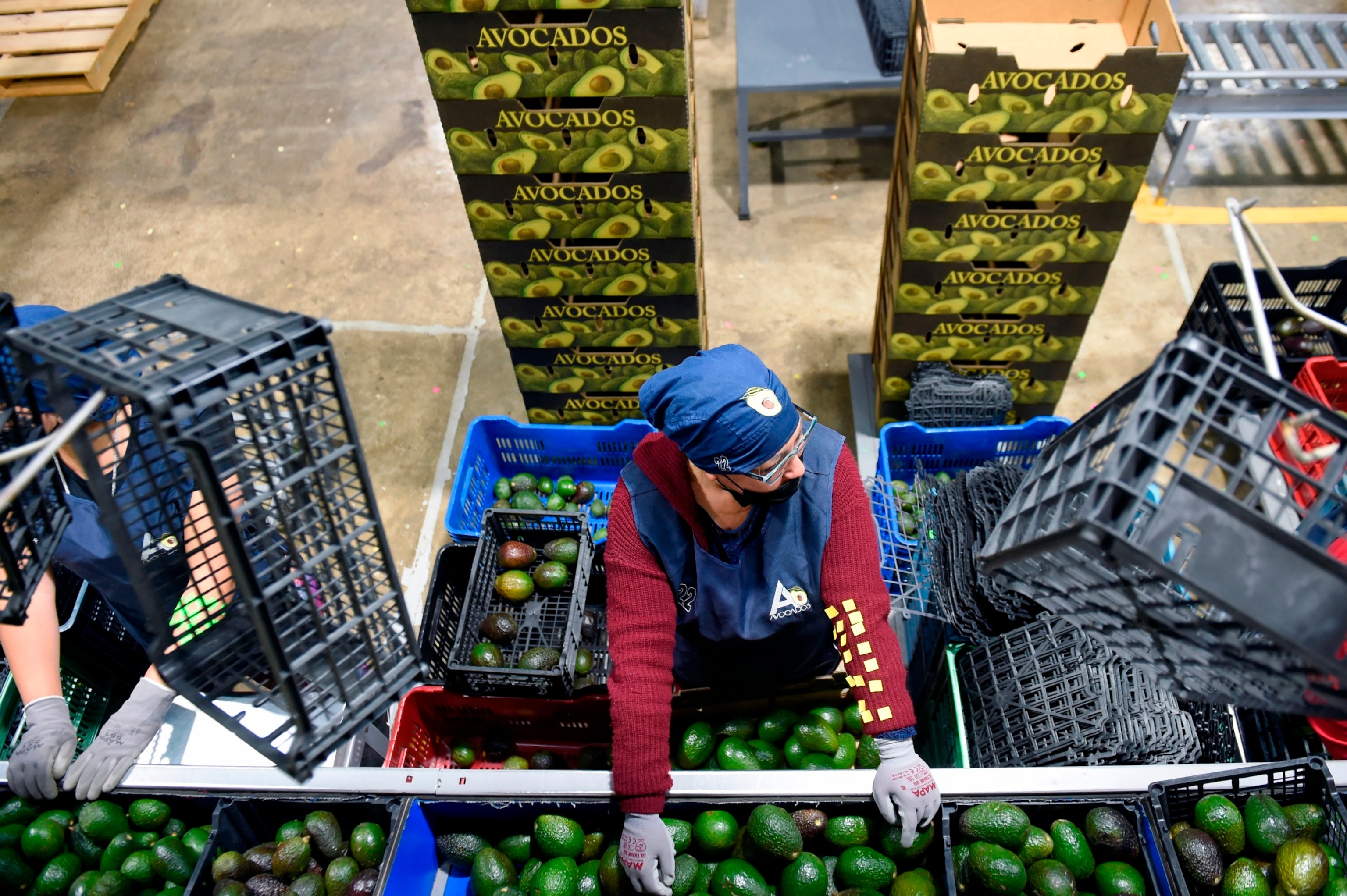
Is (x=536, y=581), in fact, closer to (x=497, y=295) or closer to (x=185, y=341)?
(x=497, y=295)

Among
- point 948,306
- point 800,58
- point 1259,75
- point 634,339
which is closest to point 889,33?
point 800,58

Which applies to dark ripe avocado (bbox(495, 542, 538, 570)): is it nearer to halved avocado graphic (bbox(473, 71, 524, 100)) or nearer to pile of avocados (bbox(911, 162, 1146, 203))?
halved avocado graphic (bbox(473, 71, 524, 100))

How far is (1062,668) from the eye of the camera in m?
2.44

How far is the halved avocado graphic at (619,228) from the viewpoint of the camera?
3.26 metres

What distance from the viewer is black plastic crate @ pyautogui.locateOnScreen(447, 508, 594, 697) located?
2715 millimetres

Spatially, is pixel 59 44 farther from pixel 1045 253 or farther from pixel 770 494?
pixel 770 494

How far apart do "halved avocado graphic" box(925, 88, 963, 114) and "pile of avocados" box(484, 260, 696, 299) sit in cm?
99

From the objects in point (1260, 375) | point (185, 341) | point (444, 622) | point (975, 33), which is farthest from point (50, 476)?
point (975, 33)

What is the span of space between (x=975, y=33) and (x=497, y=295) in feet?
6.71

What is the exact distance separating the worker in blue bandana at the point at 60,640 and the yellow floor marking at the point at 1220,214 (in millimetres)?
5363

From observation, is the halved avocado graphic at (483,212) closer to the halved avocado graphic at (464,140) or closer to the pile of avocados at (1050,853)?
the halved avocado graphic at (464,140)

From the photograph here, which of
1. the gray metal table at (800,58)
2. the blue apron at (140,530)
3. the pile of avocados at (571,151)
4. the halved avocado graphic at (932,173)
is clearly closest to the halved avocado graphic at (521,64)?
the pile of avocados at (571,151)

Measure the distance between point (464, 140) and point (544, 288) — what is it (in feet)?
2.23

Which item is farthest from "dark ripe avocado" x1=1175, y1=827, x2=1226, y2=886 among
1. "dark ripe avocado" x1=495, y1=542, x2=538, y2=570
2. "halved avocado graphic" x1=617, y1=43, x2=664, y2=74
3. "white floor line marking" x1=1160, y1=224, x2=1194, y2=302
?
"white floor line marking" x1=1160, y1=224, x2=1194, y2=302
